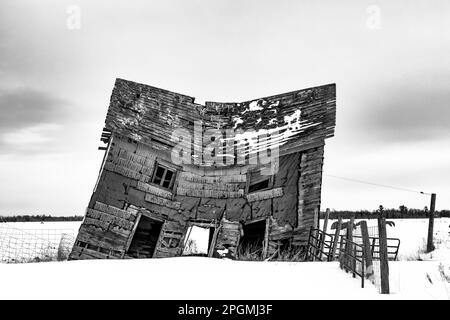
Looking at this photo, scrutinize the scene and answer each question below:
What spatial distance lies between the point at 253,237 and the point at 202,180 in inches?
108

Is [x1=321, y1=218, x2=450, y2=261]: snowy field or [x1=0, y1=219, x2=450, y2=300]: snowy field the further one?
[x1=321, y1=218, x2=450, y2=261]: snowy field

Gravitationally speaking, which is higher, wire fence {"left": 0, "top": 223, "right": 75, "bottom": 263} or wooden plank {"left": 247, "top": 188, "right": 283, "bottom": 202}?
wooden plank {"left": 247, "top": 188, "right": 283, "bottom": 202}

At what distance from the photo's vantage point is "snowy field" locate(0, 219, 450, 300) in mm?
6797

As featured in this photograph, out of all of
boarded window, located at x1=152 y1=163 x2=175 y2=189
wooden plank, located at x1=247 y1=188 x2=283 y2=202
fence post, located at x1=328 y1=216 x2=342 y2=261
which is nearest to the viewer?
fence post, located at x1=328 y1=216 x2=342 y2=261

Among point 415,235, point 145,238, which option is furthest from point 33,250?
point 415,235

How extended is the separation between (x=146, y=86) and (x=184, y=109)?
1709mm

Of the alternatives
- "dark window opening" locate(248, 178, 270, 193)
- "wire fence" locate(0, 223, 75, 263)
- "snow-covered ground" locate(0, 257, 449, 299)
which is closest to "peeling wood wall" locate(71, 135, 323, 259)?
"dark window opening" locate(248, 178, 270, 193)

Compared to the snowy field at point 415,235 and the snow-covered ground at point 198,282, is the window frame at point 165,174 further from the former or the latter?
the snowy field at point 415,235

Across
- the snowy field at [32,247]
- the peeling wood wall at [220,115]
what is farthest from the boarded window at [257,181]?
the snowy field at [32,247]

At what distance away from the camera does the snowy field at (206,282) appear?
22.3 feet

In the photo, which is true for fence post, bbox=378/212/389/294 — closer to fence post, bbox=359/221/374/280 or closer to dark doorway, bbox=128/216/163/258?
fence post, bbox=359/221/374/280

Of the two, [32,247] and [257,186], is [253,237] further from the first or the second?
[32,247]

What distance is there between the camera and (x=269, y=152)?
1695cm

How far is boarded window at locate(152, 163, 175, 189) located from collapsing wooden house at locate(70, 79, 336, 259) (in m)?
0.03
